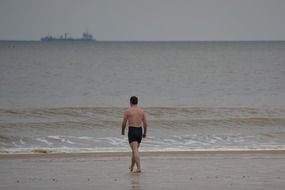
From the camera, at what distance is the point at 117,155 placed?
18.3m

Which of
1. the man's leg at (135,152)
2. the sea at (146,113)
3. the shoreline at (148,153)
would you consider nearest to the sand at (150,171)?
the shoreline at (148,153)

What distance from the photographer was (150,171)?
1498cm

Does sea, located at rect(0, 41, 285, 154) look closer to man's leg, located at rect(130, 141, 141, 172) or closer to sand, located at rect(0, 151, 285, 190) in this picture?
sand, located at rect(0, 151, 285, 190)

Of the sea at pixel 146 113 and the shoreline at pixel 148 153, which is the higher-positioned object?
the sea at pixel 146 113

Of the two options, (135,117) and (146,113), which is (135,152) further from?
(146,113)

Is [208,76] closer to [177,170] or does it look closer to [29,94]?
[29,94]

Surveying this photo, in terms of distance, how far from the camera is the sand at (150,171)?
43.3 ft

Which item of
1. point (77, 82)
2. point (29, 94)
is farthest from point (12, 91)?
point (77, 82)

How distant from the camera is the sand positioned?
13.2 meters

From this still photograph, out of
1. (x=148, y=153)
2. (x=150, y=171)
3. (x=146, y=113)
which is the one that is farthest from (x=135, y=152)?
(x=146, y=113)

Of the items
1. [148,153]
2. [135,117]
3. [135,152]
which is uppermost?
[135,117]

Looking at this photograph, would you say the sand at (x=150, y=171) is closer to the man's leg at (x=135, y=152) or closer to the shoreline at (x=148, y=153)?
the shoreline at (x=148, y=153)

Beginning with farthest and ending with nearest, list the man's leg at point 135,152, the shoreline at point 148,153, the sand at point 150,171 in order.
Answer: the shoreline at point 148,153 < the man's leg at point 135,152 < the sand at point 150,171

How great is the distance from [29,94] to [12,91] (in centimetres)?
235
